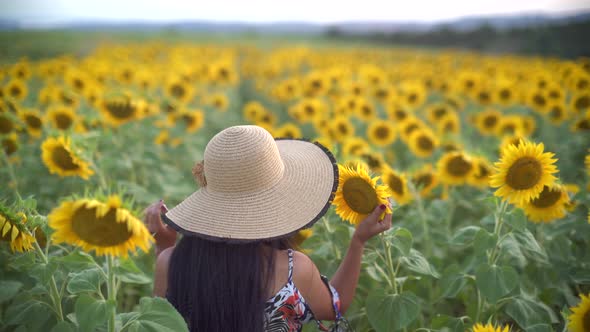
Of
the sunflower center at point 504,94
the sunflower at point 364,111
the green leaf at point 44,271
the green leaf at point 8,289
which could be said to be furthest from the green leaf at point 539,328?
the sunflower center at point 504,94

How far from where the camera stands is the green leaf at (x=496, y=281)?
225 centimetres

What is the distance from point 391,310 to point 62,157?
7.45 feet

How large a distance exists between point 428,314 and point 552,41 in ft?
59.8

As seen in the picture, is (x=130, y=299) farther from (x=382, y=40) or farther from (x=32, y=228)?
(x=382, y=40)

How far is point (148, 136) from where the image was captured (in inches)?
197

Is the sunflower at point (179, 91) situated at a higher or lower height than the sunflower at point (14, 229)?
lower

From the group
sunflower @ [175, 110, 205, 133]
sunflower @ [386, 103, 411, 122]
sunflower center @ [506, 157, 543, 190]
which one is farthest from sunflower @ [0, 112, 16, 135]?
sunflower @ [386, 103, 411, 122]

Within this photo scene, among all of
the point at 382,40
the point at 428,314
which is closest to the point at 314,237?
the point at 428,314

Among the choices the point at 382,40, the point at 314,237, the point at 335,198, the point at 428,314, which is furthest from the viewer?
the point at 382,40

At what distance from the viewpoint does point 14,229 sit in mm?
1673

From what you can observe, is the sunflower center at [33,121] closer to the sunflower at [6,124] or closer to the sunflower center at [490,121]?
the sunflower at [6,124]

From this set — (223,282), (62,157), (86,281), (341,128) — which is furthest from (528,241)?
(341,128)

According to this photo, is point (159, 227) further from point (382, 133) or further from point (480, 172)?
point (382, 133)

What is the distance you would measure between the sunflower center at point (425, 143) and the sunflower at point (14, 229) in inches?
156
